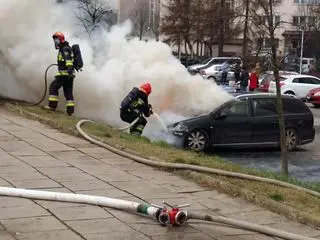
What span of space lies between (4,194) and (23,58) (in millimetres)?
9695

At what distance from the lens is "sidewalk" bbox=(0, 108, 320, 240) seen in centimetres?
487

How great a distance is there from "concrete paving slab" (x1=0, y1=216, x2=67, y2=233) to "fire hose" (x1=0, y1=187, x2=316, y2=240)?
478mm

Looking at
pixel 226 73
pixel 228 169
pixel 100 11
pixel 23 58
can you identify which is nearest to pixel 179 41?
pixel 226 73

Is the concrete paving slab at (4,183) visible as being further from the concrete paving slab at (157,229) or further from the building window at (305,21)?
the building window at (305,21)

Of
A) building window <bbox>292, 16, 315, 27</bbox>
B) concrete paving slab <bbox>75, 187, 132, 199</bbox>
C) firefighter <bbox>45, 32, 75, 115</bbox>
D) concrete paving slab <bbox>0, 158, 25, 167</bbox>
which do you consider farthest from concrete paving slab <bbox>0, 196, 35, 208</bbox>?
building window <bbox>292, 16, 315, 27</bbox>

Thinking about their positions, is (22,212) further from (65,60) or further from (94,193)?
(65,60)

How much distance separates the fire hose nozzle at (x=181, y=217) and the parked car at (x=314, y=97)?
22937 millimetres

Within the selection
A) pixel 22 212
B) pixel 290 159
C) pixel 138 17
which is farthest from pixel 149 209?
pixel 138 17

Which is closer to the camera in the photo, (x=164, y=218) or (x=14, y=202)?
(x=164, y=218)

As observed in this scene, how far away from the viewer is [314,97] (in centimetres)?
2700

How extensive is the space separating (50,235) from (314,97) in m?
23.7

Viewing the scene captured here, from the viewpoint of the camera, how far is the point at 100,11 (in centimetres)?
2305

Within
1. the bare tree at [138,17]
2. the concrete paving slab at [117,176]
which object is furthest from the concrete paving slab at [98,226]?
the bare tree at [138,17]

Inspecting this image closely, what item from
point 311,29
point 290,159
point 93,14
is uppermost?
point 311,29
